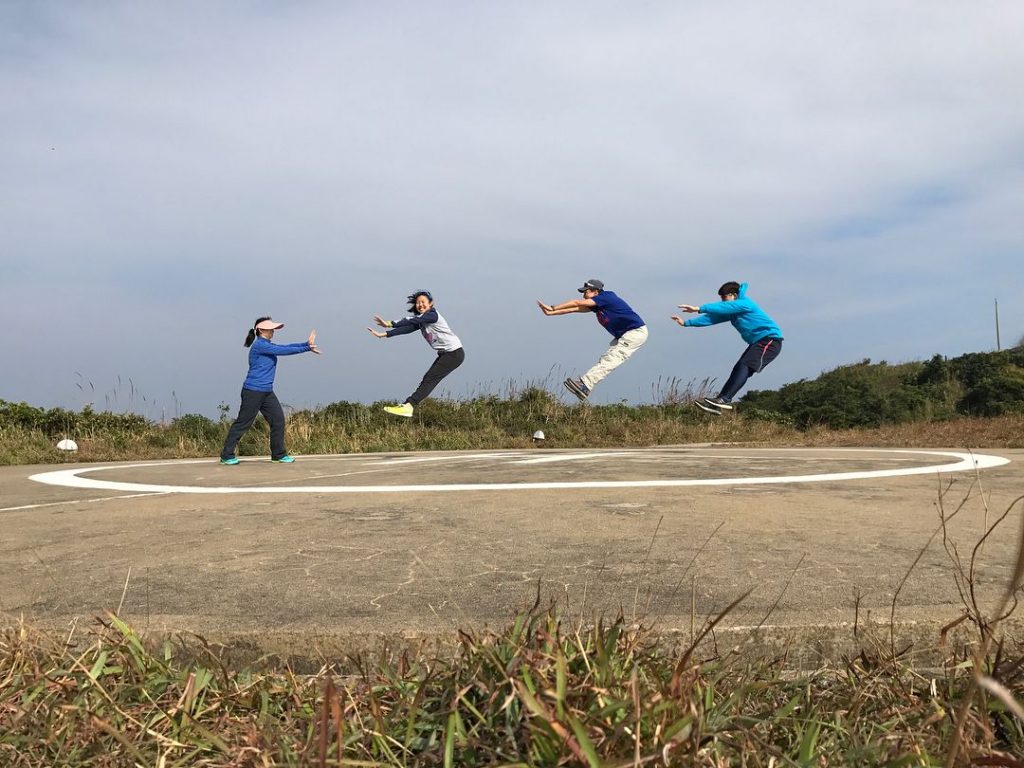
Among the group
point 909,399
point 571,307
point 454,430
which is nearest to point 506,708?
point 571,307

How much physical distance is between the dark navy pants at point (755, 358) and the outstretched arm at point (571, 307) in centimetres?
186

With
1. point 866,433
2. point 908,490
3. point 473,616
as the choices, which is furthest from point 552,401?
point 473,616

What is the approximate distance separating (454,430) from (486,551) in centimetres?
1227

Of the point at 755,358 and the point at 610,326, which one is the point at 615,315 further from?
the point at 755,358

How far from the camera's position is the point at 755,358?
867 centimetres

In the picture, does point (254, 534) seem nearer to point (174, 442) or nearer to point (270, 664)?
point (270, 664)

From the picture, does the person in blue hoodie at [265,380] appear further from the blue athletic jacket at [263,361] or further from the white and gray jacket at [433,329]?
the white and gray jacket at [433,329]

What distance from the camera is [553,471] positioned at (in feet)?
17.9

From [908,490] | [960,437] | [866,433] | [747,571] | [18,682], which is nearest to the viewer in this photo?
[18,682]

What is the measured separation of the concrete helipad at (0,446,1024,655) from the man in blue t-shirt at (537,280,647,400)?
377cm

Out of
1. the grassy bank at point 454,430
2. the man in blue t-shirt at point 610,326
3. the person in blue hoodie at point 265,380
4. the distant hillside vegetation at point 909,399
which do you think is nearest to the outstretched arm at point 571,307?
the man in blue t-shirt at point 610,326

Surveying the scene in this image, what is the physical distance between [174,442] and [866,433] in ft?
42.3

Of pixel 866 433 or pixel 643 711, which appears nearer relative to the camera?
Result: pixel 643 711

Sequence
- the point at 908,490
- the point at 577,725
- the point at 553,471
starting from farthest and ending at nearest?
the point at 553,471 → the point at 908,490 → the point at 577,725
